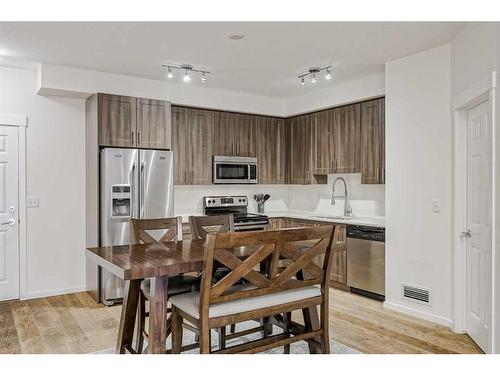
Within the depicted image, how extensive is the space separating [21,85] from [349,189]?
418 cm

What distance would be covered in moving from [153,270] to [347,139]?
356cm

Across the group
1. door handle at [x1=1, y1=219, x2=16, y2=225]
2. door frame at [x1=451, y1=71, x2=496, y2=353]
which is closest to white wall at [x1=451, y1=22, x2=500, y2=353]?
door frame at [x1=451, y1=71, x2=496, y2=353]

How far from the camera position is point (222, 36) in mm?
3451

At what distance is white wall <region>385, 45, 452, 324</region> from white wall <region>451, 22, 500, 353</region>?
23cm

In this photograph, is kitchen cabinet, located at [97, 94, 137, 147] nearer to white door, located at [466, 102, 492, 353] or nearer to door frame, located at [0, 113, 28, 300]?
door frame, located at [0, 113, 28, 300]

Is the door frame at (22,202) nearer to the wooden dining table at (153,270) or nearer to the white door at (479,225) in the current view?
the wooden dining table at (153,270)

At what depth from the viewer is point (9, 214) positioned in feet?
14.6

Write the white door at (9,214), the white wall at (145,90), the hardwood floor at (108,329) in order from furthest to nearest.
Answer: the white door at (9,214) < the white wall at (145,90) < the hardwood floor at (108,329)

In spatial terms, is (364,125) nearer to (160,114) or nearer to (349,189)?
(349,189)

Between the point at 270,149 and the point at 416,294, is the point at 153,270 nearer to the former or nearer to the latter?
the point at 416,294

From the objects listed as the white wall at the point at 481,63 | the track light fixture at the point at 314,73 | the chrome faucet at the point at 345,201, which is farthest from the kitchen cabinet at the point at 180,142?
the white wall at the point at 481,63

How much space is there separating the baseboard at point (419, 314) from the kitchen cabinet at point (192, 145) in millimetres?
2698

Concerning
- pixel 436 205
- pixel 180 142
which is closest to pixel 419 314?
pixel 436 205

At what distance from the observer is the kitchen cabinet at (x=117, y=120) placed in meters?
4.46
